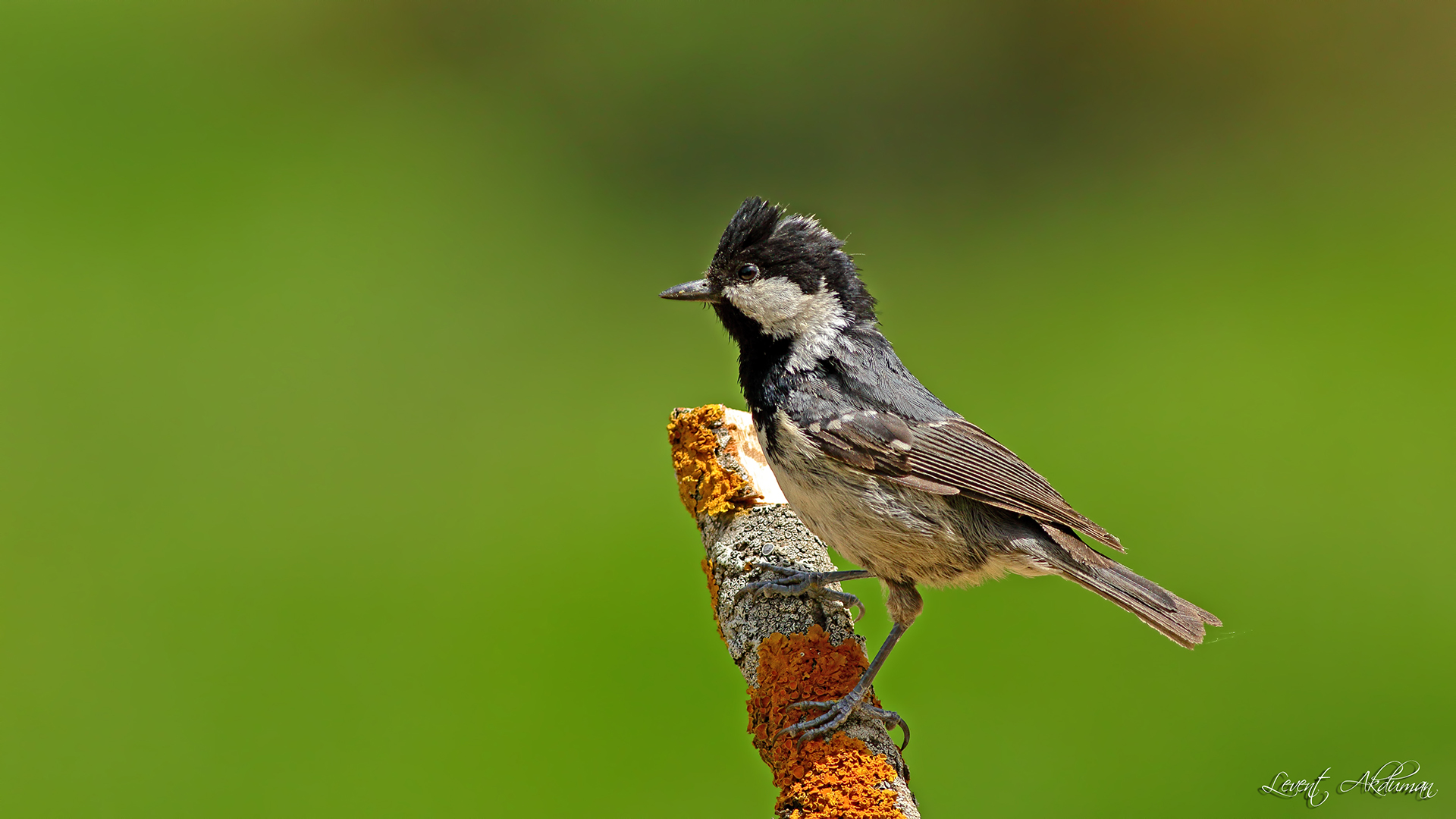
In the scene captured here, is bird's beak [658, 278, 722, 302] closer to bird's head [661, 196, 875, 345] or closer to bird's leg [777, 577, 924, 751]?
bird's head [661, 196, 875, 345]

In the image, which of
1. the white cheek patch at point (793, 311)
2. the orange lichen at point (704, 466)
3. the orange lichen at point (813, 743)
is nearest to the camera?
the orange lichen at point (813, 743)

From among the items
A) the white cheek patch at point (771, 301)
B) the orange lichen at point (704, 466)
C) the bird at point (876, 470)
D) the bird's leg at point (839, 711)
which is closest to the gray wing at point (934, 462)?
the bird at point (876, 470)

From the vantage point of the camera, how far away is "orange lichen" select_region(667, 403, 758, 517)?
3090mm

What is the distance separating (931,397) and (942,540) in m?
0.49

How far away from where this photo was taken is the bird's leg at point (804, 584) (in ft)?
9.52

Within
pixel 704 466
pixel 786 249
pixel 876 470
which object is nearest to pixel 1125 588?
pixel 876 470

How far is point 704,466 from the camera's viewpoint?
123 inches

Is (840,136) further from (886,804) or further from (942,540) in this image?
(886,804)

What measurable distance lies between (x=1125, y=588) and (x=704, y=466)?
116 centimetres

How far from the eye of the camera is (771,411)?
3.09 metres

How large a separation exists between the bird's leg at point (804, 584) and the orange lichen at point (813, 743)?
114 millimetres

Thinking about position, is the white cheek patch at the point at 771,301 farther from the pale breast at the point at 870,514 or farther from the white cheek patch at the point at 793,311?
the pale breast at the point at 870,514

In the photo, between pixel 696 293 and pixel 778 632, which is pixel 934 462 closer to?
pixel 778 632

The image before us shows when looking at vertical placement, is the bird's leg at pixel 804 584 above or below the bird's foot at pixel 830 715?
above
